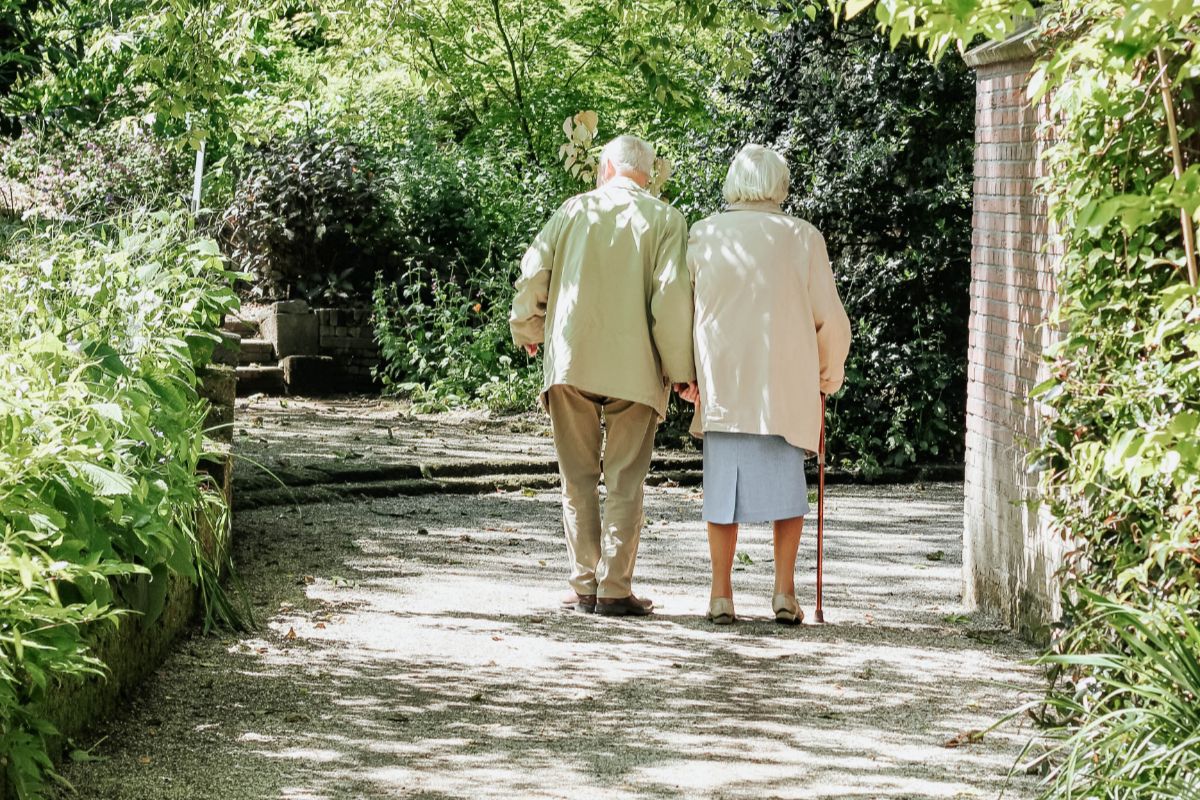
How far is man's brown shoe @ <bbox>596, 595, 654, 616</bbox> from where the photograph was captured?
6637 millimetres

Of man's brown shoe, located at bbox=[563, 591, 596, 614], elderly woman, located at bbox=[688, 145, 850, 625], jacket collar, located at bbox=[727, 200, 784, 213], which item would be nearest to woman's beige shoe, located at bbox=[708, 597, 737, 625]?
elderly woman, located at bbox=[688, 145, 850, 625]

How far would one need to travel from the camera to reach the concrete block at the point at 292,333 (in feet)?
46.1

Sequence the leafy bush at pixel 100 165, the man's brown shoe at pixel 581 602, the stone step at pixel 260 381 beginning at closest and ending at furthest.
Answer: the man's brown shoe at pixel 581 602 → the stone step at pixel 260 381 → the leafy bush at pixel 100 165

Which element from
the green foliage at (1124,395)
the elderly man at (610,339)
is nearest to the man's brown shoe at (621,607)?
the elderly man at (610,339)

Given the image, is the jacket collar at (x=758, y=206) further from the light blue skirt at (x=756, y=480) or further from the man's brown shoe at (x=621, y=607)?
the man's brown shoe at (x=621, y=607)

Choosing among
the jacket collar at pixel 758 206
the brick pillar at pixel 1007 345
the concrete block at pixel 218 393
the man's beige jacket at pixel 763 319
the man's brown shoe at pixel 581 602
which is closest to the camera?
the brick pillar at pixel 1007 345

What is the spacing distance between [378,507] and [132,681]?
163 inches

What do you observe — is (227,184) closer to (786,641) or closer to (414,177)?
(414,177)

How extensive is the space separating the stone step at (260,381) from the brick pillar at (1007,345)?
8277mm

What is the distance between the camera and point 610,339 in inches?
257

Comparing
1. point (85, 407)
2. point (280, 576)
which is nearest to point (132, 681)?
point (85, 407)

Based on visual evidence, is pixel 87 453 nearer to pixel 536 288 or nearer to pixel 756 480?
pixel 536 288

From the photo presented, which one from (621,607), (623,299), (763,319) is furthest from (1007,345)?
(621,607)

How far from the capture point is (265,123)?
16.2 metres
